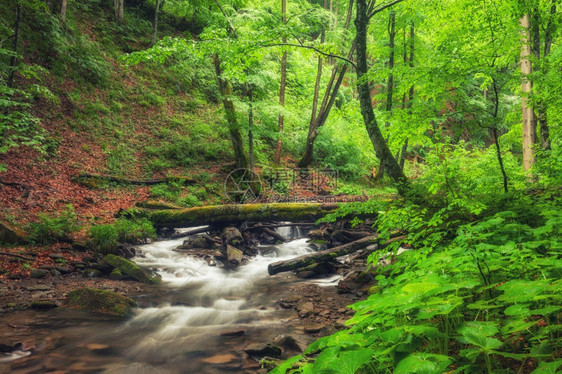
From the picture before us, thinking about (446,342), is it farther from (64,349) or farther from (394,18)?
(394,18)

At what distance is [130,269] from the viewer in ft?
25.1

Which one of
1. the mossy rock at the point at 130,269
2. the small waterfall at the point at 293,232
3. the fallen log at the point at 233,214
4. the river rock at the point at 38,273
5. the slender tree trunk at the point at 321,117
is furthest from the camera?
the slender tree trunk at the point at 321,117

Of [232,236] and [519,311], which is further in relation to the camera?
[232,236]

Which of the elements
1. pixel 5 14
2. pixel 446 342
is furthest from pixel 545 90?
pixel 5 14

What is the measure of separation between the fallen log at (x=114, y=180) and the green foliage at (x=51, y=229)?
265 centimetres

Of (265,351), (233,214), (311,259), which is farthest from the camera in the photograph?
(233,214)

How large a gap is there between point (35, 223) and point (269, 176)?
32.2ft

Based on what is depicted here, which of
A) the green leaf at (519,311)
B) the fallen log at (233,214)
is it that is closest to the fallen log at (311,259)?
the fallen log at (233,214)

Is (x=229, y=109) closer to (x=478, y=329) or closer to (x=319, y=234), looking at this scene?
(x=319, y=234)

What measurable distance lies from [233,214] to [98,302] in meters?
4.84

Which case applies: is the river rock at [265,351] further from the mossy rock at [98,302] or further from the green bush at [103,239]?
the green bush at [103,239]

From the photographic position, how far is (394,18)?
12.5 m

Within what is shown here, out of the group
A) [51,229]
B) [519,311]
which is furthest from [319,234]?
[519,311]

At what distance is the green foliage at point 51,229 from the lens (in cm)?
768
